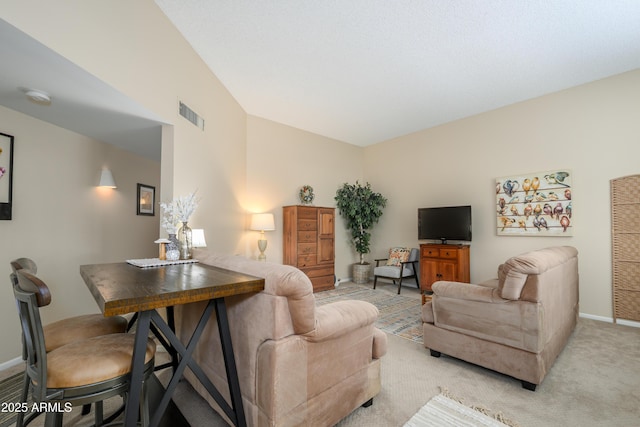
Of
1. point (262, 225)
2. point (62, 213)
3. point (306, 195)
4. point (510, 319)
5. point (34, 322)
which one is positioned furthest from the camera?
point (306, 195)

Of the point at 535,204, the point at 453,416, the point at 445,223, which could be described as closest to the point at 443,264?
the point at 445,223

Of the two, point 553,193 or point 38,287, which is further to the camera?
point 553,193

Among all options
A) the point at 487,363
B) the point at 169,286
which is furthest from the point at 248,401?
the point at 487,363

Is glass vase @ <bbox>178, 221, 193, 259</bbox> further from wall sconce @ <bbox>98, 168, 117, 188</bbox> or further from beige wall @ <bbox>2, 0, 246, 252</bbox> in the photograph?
wall sconce @ <bbox>98, 168, 117, 188</bbox>

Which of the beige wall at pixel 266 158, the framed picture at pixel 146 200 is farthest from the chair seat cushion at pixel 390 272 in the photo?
the framed picture at pixel 146 200

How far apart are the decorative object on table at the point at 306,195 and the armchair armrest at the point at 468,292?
3.36 meters

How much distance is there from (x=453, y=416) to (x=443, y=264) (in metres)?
3.15

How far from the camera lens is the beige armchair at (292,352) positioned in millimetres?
1299

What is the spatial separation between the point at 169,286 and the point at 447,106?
15.3 feet

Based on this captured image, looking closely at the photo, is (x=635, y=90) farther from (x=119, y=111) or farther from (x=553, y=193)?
(x=119, y=111)

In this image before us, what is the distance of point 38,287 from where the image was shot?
41.6 inches

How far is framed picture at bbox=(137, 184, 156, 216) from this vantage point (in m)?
3.84

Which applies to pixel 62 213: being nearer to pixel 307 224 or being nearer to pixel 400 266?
pixel 307 224

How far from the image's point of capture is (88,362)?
1153mm
